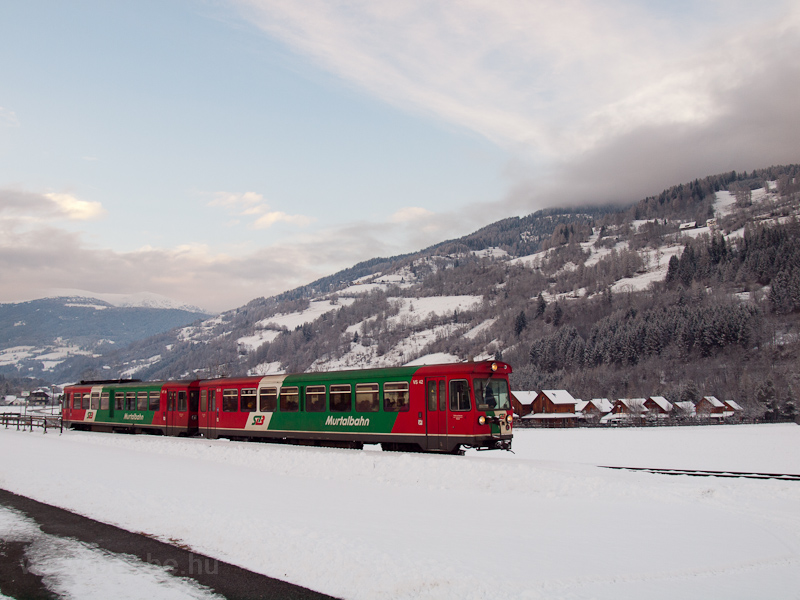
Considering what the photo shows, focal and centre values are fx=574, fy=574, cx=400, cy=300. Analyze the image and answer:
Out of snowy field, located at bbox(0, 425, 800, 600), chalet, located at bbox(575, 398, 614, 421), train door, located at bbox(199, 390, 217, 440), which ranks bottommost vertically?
chalet, located at bbox(575, 398, 614, 421)

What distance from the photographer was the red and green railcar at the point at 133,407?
116ft

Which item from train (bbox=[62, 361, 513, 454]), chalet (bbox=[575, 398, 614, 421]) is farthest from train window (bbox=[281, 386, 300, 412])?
chalet (bbox=[575, 398, 614, 421])

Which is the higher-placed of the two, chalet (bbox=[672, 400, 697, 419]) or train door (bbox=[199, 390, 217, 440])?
train door (bbox=[199, 390, 217, 440])

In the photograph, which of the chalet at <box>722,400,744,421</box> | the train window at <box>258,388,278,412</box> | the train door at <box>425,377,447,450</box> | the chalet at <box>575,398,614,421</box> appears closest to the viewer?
the train door at <box>425,377,447,450</box>

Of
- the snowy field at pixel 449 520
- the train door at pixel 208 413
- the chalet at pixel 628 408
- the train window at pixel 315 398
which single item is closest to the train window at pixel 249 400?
the train door at pixel 208 413

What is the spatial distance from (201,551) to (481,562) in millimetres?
4900

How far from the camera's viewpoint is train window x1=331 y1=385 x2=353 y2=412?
25.5 m

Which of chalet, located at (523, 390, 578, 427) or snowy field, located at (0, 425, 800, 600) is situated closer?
snowy field, located at (0, 425, 800, 600)

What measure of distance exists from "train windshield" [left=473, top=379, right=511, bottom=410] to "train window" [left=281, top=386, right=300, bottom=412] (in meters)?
9.89

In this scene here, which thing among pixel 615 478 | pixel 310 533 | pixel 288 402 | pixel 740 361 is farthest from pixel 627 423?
pixel 310 533

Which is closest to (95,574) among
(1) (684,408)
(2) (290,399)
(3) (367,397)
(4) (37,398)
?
(3) (367,397)

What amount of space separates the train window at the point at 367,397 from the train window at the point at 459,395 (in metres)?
3.56

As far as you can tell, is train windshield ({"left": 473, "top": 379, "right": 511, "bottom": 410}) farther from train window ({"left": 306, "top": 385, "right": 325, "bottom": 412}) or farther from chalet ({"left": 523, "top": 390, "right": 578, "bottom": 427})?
chalet ({"left": 523, "top": 390, "right": 578, "bottom": 427})

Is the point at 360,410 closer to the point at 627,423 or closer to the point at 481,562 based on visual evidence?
the point at 481,562
